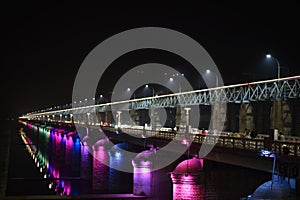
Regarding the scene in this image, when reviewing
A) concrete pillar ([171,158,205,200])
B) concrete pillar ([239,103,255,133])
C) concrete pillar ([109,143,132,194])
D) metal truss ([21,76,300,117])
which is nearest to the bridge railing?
concrete pillar ([171,158,205,200])

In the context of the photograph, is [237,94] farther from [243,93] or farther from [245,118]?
[245,118]

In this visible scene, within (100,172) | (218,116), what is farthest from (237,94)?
(100,172)

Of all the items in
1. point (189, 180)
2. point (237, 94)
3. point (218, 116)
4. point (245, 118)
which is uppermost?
point (237, 94)

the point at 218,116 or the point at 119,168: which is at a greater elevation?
the point at 218,116

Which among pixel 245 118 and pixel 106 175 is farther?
pixel 245 118

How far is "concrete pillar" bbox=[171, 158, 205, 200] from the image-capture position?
28547 mm

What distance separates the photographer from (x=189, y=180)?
29.0 meters

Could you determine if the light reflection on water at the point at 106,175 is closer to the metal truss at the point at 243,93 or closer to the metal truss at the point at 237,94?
the metal truss at the point at 237,94

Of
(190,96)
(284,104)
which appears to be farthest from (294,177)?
(190,96)

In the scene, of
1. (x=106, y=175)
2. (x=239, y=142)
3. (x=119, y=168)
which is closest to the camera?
(x=239, y=142)

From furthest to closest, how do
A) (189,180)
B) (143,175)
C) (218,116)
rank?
(218,116) < (143,175) < (189,180)

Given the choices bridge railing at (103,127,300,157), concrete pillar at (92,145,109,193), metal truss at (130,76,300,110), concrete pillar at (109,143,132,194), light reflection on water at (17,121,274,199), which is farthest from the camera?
metal truss at (130,76,300,110)

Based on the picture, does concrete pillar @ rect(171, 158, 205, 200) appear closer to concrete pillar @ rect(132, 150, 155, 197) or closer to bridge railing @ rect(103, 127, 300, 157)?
bridge railing @ rect(103, 127, 300, 157)

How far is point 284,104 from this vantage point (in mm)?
65625
